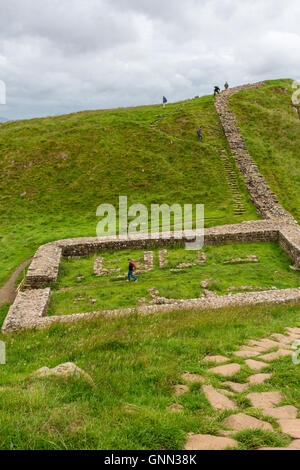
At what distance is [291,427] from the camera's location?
4.87 metres

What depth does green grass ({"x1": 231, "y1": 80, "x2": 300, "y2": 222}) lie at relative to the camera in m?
33.5

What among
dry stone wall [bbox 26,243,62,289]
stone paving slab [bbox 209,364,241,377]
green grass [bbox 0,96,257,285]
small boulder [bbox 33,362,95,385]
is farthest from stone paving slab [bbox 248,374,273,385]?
green grass [bbox 0,96,257,285]

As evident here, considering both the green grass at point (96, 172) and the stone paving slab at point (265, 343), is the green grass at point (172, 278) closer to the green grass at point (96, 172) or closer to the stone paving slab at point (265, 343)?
the green grass at point (96, 172)

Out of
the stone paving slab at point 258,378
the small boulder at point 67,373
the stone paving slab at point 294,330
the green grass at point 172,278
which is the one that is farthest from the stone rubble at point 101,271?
the stone paving slab at point 258,378

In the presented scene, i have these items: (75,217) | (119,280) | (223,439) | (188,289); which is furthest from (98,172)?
(223,439)

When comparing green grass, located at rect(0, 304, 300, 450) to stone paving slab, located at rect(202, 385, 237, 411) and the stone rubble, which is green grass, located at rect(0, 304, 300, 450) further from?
the stone rubble

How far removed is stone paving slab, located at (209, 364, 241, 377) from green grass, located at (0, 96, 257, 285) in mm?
19318

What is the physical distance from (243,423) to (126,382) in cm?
261

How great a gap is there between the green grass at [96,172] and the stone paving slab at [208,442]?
21.1 meters

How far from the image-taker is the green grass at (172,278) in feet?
55.2

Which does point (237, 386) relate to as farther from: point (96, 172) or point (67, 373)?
point (96, 172)

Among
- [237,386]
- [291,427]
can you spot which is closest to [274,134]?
[237,386]

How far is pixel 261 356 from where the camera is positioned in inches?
314

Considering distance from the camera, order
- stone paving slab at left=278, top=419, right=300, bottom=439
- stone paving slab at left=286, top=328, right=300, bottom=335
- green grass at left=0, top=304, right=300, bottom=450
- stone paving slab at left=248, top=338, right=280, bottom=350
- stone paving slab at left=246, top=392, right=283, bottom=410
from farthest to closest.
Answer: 1. stone paving slab at left=286, top=328, right=300, bottom=335
2. stone paving slab at left=248, top=338, right=280, bottom=350
3. stone paving slab at left=246, top=392, right=283, bottom=410
4. stone paving slab at left=278, top=419, right=300, bottom=439
5. green grass at left=0, top=304, right=300, bottom=450
